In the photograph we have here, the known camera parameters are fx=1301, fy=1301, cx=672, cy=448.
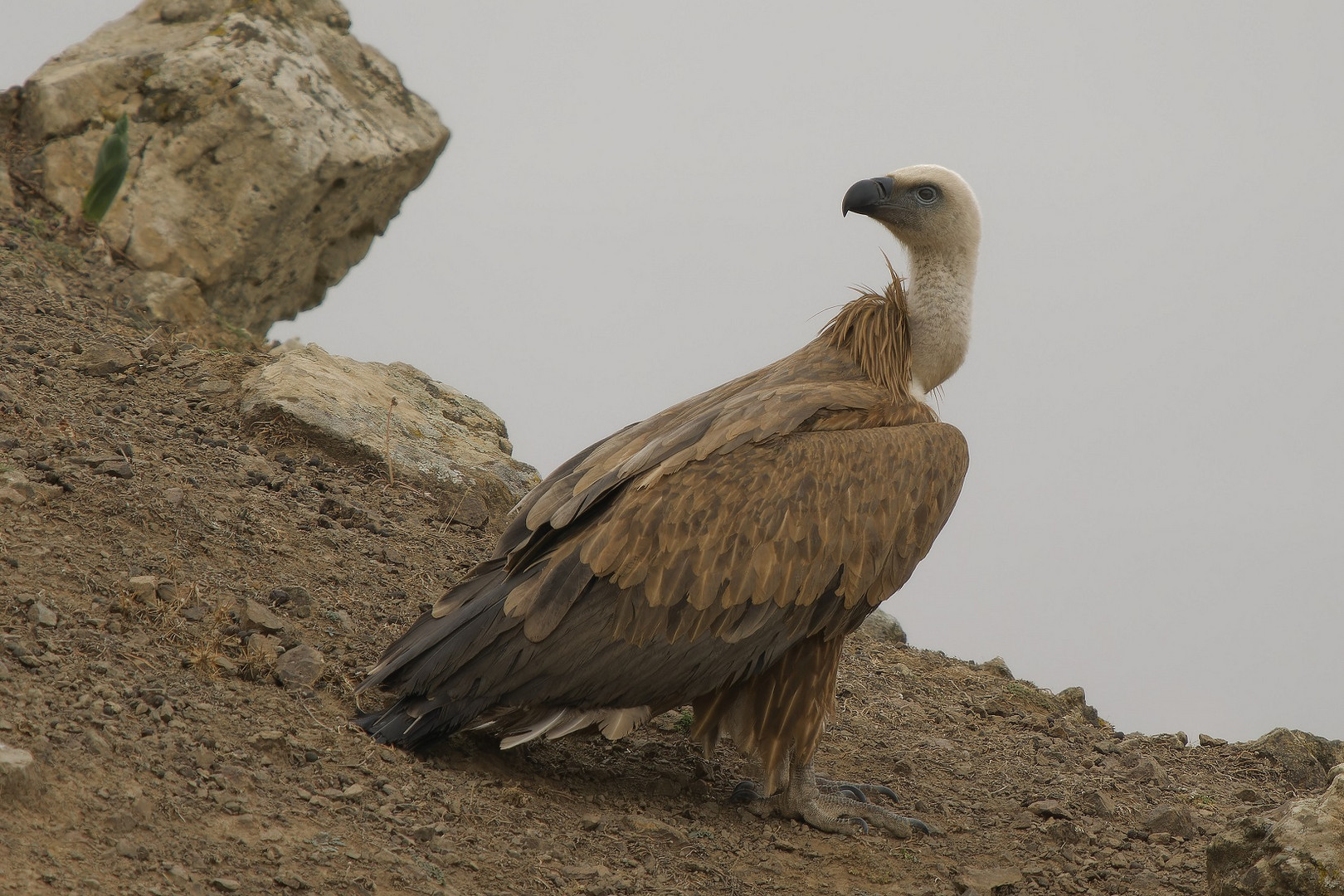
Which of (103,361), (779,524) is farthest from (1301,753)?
(103,361)

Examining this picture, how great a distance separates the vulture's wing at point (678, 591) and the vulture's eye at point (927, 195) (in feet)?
5.33

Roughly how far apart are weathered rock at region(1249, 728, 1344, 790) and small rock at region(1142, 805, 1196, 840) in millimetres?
1599

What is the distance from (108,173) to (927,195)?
6.21 metres

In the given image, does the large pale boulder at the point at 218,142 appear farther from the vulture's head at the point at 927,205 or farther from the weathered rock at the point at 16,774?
the weathered rock at the point at 16,774

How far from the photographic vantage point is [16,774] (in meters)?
4.02

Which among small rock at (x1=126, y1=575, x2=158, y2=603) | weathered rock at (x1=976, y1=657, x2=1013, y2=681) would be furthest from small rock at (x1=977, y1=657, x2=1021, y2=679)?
small rock at (x1=126, y1=575, x2=158, y2=603)

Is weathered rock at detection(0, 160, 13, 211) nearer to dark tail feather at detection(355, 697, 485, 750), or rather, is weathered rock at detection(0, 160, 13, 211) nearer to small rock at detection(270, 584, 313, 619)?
small rock at detection(270, 584, 313, 619)

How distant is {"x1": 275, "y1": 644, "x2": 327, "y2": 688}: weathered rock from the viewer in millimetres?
5637

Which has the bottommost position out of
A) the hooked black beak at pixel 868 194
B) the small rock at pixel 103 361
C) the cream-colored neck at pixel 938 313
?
the small rock at pixel 103 361

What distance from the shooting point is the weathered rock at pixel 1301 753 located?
24.2 ft

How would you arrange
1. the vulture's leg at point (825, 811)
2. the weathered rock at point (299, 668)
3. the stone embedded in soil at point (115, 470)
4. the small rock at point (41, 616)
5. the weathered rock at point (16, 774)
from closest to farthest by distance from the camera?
1. the weathered rock at point (16, 774)
2. the small rock at point (41, 616)
3. the weathered rock at point (299, 668)
4. the vulture's leg at point (825, 811)
5. the stone embedded in soil at point (115, 470)

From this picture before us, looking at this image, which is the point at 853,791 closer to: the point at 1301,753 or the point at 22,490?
the point at 1301,753

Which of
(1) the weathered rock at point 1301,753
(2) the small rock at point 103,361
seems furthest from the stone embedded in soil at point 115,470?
(1) the weathered rock at point 1301,753

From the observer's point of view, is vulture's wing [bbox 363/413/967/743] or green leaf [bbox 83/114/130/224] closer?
vulture's wing [bbox 363/413/967/743]
